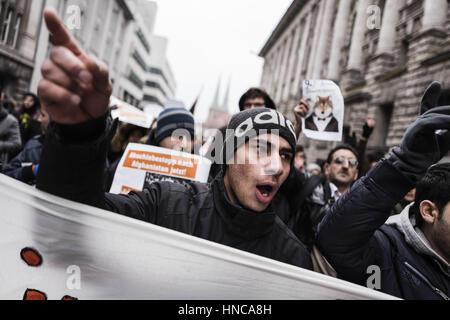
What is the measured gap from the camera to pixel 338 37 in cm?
1875

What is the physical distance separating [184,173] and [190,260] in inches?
50.9

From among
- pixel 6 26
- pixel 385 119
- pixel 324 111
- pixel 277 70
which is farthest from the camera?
pixel 277 70

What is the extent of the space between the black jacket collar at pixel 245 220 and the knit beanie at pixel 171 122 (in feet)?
4.73

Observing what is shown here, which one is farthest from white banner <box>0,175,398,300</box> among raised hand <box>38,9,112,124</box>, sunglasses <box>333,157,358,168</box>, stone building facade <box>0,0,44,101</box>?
stone building facade <box>0,0,44,101</box>

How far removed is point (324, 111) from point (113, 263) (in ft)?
6.31

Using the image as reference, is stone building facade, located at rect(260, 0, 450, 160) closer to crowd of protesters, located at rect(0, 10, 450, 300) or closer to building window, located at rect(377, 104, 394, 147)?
building window, located at rect(377, 104, 394, 147)

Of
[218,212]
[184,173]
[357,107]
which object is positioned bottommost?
[218,212]

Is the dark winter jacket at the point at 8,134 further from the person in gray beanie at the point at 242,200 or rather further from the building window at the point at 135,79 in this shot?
the building window at the point at 135,79

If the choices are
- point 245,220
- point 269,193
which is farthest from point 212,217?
point 269,193

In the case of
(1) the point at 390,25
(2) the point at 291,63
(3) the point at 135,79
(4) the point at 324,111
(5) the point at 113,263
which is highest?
(3) the point at 135,79

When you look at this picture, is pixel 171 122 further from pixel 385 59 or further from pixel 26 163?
pixel 385 59

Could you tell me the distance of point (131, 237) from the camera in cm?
96
